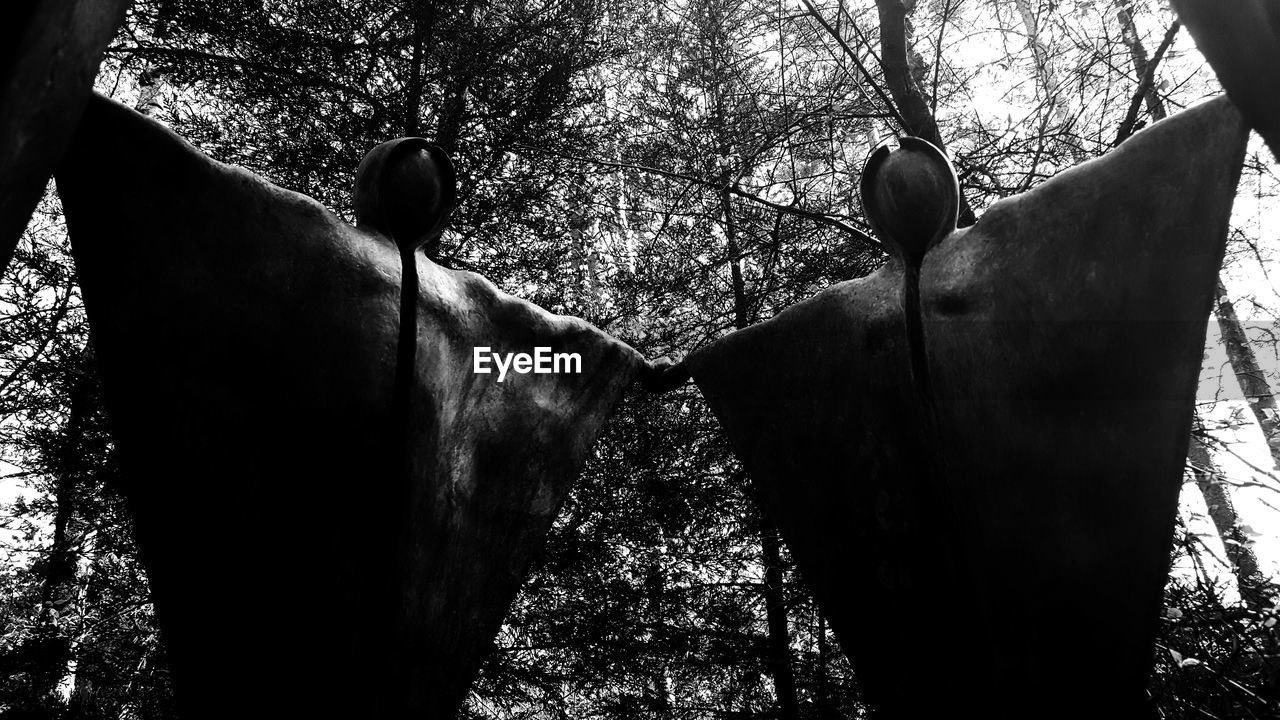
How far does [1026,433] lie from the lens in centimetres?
112

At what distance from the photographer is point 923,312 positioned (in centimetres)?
120

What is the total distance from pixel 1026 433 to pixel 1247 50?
61 cm

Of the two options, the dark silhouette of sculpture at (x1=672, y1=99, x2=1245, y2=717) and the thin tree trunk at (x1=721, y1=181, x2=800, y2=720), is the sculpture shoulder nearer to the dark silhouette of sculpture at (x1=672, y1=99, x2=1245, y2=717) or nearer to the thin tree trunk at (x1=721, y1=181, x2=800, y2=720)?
the dark silhouette of sculpture at (x1=672, y1=99, x2=1245, y2=717)

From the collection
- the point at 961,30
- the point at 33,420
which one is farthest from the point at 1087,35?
the point at 33,420

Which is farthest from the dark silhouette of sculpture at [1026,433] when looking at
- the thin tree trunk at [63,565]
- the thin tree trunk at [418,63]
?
the thin tree trunk at [63,565]

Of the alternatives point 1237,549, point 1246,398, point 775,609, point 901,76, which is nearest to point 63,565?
point 775,609

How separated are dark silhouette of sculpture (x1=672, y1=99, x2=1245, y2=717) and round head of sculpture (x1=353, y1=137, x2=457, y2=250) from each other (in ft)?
2.50

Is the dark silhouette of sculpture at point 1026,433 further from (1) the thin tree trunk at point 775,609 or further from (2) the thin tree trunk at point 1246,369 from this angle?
(2) the thin tree trunk at point 1246,369

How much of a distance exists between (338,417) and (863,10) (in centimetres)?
414

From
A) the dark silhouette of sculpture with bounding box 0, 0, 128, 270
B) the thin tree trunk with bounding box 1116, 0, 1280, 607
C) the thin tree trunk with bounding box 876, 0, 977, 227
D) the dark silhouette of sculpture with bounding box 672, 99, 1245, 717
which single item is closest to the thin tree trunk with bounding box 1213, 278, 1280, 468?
the thin tree trunk with bounding box 1116, 0, 1280, 607

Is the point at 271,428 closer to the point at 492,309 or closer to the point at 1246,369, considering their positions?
the point at 492,309

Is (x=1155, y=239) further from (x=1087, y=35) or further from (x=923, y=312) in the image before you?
(x=1087, y=35)

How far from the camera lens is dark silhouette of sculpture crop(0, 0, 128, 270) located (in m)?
0.64

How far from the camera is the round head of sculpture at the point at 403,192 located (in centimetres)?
121
